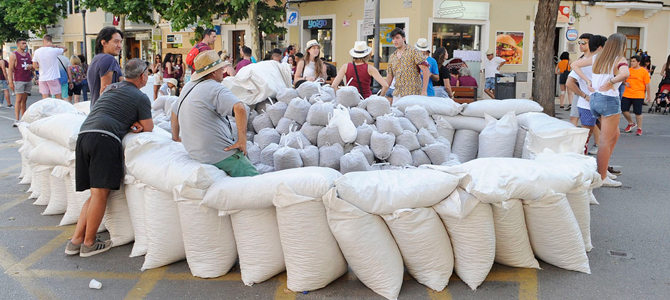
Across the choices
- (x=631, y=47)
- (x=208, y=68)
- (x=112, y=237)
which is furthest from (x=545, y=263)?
(x=631, y=47)

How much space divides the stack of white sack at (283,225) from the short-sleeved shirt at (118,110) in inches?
45.1

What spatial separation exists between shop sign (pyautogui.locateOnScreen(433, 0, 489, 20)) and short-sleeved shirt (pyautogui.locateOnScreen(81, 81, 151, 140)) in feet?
46.6

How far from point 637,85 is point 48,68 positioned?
11471mm

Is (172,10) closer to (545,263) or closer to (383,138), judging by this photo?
(383,138)

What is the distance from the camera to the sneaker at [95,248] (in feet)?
14.2

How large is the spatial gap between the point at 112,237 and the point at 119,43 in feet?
6.86

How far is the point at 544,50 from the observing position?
10.2 metres

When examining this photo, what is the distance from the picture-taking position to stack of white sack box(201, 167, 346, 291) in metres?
3.42

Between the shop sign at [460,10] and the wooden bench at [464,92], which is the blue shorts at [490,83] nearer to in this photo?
the shop sign at [460,10]

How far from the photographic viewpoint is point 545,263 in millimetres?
4023

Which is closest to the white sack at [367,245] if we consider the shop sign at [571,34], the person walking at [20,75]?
the person walking at [20,75]

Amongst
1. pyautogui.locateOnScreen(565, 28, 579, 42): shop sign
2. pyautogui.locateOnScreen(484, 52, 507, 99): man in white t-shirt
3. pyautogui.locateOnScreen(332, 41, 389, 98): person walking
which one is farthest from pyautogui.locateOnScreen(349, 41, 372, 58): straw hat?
pyautogui.locateOnScreen(565, 28, 579, 42): shop sign

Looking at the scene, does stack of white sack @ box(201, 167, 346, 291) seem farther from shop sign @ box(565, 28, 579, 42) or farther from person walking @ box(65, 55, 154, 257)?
shop sign @ box(565, 28, 579, 42)

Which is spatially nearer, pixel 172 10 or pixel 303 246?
pixel 303 246
